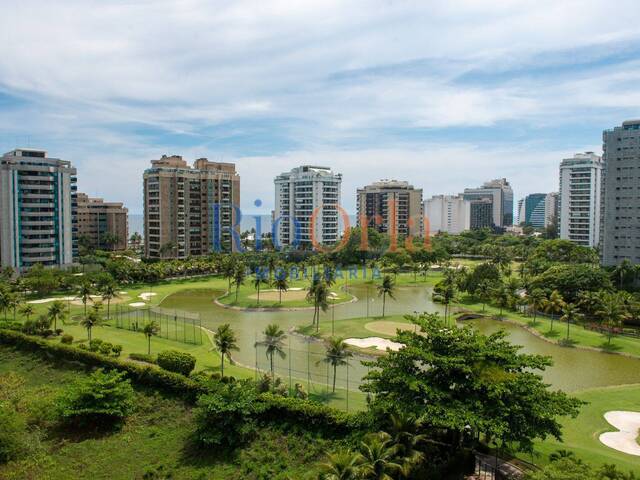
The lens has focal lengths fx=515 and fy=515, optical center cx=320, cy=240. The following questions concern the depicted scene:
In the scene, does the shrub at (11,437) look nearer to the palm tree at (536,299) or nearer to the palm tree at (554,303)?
the palm tree at (554,303)

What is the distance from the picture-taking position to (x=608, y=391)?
3152cm

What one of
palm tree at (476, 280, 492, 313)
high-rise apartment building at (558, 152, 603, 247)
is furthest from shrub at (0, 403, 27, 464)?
high-rise apartment building at (558, 152, 603, 247)

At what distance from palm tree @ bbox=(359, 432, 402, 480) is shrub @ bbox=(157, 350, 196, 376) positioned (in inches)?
618

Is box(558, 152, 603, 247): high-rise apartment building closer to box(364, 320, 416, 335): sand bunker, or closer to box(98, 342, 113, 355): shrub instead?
box(364, 320, 416, 335): sand bunker

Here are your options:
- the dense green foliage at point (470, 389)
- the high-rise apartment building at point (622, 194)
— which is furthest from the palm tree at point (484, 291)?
the dense green foliage at point (470, 389)

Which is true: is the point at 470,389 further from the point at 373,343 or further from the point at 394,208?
the point at 394,208

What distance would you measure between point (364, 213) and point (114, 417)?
411ft

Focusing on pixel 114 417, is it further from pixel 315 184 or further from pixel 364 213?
pixel 364 213

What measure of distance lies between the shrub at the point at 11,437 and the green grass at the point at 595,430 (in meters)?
22.4

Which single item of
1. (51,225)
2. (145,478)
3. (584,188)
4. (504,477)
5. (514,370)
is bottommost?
(145,478)

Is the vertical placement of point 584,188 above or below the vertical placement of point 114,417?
above

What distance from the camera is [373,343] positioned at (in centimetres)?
4231

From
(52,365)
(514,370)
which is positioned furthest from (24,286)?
(514,370)

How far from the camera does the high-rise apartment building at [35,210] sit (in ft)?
242
